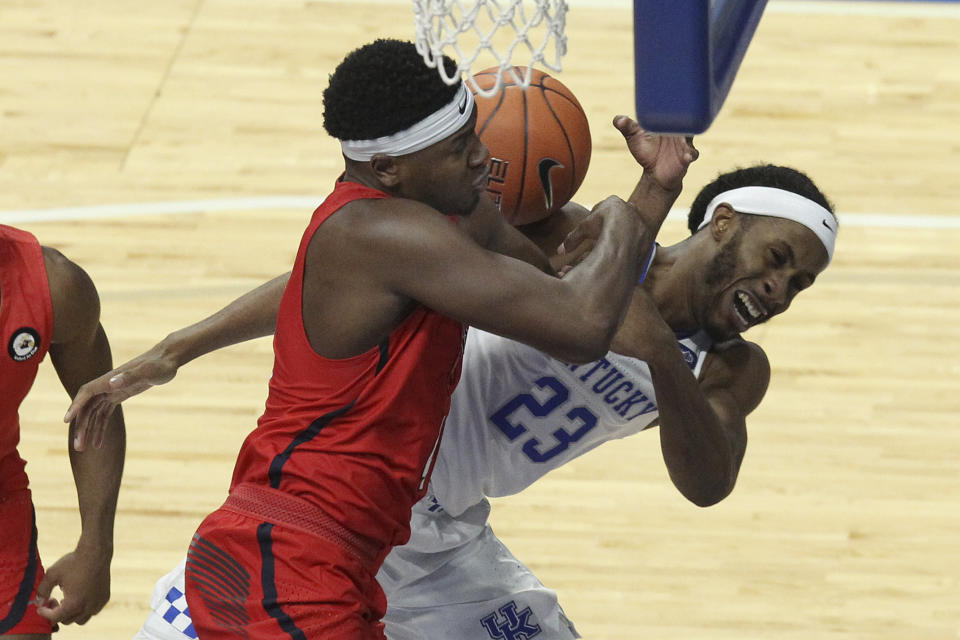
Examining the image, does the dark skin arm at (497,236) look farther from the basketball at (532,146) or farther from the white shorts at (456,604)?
the white shorts at (456,604)

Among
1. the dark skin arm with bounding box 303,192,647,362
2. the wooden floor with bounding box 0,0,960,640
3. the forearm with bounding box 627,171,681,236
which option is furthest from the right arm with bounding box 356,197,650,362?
the wooden floor with bounding box 0,0,960,640

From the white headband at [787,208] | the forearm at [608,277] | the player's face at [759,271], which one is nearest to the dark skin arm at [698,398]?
the player's face at [759,271]

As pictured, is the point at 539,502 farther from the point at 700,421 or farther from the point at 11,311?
the point at 11,311

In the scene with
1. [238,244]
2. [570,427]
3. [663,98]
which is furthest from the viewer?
[238,244]

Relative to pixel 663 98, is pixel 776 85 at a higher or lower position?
lower

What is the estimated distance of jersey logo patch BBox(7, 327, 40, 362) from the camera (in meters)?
3.67

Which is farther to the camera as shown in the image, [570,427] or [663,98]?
[570,427]

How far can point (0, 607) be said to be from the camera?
374 cm

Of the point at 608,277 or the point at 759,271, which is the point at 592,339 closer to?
the point at 608,277

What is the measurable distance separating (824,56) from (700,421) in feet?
19.5

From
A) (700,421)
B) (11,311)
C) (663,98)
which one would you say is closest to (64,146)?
(11,311)

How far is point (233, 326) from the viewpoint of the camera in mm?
4004

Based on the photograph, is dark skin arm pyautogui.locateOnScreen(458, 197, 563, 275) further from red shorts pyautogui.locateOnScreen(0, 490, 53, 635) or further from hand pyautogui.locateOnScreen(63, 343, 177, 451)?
red shorts pyautogui.locateOnScreen(0, 490, 53, 635)

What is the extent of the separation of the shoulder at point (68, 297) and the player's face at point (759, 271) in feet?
4.98
